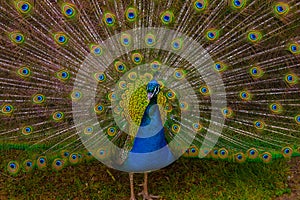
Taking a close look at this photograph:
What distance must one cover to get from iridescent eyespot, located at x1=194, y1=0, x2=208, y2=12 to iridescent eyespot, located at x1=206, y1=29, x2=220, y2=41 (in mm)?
168

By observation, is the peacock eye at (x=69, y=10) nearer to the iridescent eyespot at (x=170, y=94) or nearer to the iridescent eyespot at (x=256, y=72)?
the iridescent eyespot at (x=170, y=94)

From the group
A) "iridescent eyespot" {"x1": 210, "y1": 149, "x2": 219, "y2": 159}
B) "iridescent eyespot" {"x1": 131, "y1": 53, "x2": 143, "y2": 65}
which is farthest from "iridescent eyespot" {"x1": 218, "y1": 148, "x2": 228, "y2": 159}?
"iridescent eyespot" {"x1": 131, "y1": 53, "x2": 143, "y2": 65}

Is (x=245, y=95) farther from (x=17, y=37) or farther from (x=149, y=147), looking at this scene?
(x=17, y=37)

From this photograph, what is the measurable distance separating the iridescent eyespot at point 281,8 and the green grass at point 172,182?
1297mm

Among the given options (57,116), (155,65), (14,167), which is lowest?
(14,167)

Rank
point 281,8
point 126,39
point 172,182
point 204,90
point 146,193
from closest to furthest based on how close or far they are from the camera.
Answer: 1. point 281,8
2. point 126,39
3. point 204,90
4. point 146,193
5. point 172,182

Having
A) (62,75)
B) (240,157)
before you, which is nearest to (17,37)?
(62,75)

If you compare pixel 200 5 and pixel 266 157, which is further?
pixel 266 157

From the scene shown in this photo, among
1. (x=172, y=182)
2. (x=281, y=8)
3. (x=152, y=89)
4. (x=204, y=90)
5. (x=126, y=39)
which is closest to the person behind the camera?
(x=152, y=89)

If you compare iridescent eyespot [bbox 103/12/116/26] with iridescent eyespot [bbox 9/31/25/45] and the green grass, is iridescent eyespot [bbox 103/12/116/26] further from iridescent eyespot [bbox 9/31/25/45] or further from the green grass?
the green grass

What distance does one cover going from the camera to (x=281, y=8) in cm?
302

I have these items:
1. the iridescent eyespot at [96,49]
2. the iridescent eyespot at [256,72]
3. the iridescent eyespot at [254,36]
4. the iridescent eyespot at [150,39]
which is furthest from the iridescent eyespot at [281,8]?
the iridescent eyespot at [96,49]

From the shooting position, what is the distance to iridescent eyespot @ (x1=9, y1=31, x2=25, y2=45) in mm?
3102

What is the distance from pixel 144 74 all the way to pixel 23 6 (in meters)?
0.92
